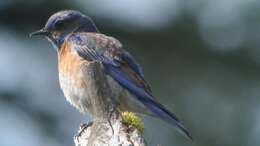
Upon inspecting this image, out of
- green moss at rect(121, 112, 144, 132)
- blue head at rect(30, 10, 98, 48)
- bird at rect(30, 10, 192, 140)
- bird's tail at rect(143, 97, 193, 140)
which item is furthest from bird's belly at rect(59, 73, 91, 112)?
green moss at rect(121, 112, 144, 132)

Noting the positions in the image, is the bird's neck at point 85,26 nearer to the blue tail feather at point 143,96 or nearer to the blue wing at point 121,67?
the blue wing at point 121,67

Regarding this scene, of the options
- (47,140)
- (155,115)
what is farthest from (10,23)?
(155,115)

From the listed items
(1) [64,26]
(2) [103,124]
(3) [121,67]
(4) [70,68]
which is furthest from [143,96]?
(2) [103,124]

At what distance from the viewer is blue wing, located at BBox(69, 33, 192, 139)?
1392cm

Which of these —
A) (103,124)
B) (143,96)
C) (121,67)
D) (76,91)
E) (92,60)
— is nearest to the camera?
(103,124)

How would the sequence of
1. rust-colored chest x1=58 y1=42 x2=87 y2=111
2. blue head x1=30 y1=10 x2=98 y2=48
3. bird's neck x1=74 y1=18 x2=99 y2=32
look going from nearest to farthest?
rust-colored chest x1=58 y1=42 x2=87 y2=111
blue head x1=30 y1=10 x2=98 y2=48
bird's neck x1=74 y1=18 x2=99 y2=32

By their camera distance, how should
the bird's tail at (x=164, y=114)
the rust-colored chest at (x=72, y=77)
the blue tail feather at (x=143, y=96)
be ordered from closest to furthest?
the bird's tail at (x=164, y=114) → the blue tail feather at (x=143, y=96) → the rust-colored chest at (x=72, y=77)

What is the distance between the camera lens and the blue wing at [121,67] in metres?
13.9

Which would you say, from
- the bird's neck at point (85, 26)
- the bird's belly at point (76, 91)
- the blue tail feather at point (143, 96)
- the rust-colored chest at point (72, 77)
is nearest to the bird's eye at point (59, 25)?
the bird's neck at point (85, 26)

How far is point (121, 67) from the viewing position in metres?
14.3

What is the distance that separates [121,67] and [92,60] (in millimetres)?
339

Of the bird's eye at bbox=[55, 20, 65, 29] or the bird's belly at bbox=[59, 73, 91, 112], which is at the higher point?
the bird's eye at bbox=[55, 20, 65, 29]

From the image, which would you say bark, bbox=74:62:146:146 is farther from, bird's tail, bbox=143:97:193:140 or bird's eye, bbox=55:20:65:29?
bird's eye, bbox=55:20:65:29

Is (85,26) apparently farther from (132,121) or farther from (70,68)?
(132,121)
